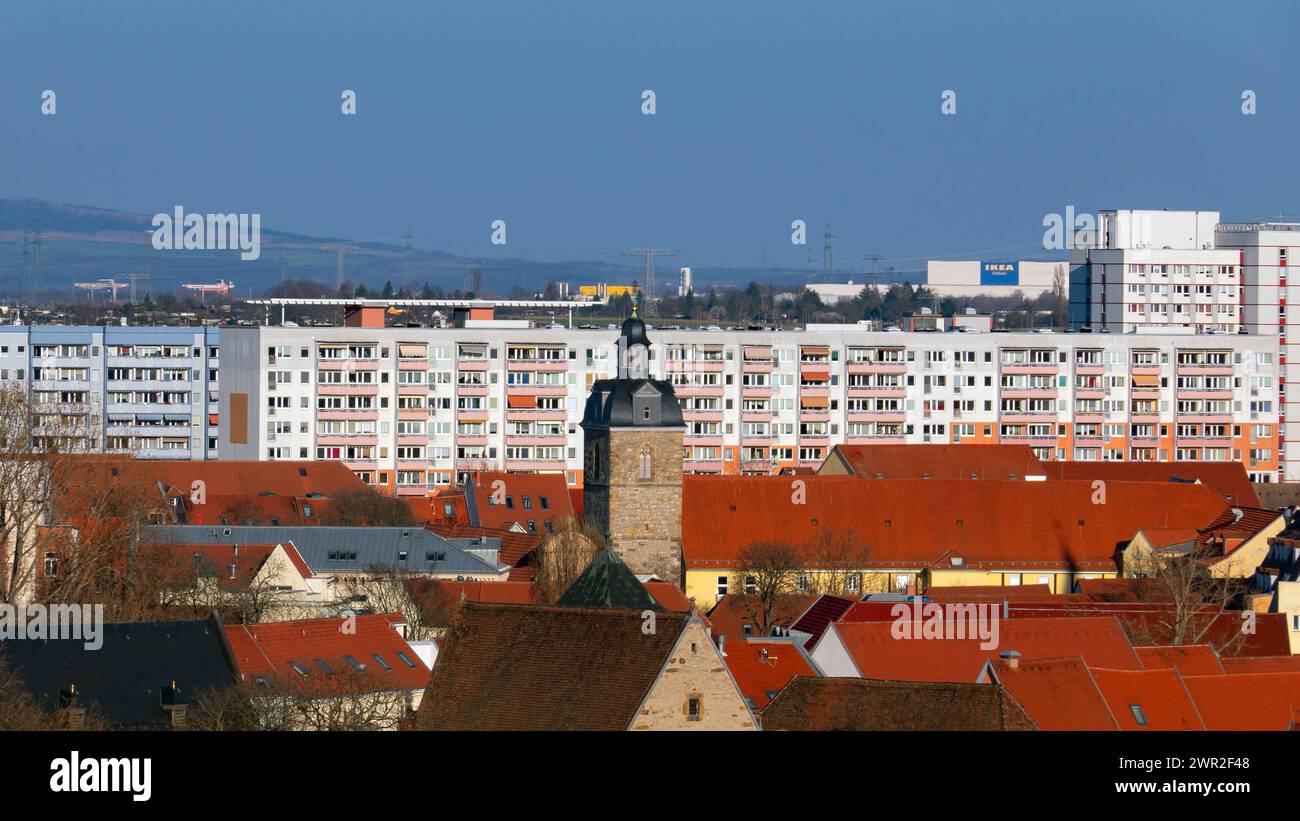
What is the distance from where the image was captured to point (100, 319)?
13038 cm

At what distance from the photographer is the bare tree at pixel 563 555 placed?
54.2 metres

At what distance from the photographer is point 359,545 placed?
62.7m

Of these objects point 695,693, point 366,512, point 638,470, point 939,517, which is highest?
point 638,470

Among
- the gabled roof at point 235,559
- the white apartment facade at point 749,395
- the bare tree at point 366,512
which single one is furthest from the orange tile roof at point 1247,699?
the white apartment facade at point 749,395

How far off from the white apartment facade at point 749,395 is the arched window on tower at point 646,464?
109 feet

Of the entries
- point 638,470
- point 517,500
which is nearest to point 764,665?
point 638,470

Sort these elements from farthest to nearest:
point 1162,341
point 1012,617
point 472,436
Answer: point 1162,341
point 472,436
point 1012,617

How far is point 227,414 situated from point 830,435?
26.9 meters

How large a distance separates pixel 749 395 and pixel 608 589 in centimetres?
5902

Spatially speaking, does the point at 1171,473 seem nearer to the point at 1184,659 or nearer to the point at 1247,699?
the point at 1184,659

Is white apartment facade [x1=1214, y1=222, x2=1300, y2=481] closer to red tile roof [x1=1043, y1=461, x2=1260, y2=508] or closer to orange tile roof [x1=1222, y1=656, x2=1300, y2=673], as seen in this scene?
red tile roof [x1=1043, y1=461, x2=1260, y2=508]

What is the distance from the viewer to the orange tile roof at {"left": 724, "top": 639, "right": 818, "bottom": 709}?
35969 mm
